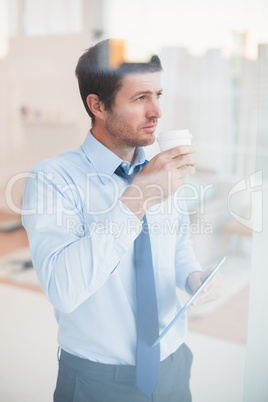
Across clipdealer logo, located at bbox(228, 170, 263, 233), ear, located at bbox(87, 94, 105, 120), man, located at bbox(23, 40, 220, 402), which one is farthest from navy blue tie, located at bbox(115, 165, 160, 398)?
clipdealer logo, located at bbox(228, 170, 263, 233)

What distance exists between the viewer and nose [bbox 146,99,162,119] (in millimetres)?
865

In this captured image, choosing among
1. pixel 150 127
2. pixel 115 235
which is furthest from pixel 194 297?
pixel 150 127

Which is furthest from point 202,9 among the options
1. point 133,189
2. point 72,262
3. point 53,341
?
point 53,341

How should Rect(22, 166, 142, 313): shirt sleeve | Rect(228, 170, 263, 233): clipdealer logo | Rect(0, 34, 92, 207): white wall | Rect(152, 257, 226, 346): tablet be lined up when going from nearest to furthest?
Rect(22, 166, 142, 313): shirt sleeve
Rect(152, 257, 226, 346): tablet
Rect(228, 170, 263, 233): clipdealer logo
Rect(0, 34, 92, 207): white wall

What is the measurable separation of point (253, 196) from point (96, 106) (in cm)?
39

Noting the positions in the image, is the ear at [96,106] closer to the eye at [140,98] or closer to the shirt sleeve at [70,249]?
the eye at [140,98]

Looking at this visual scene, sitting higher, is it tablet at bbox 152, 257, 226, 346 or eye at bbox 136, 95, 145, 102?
eye at bbox 136, 95, 145, 102

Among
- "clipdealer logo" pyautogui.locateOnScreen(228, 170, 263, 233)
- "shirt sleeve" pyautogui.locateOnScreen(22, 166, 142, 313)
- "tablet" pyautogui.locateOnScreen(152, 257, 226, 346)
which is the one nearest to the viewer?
"shirt sleeve" pyautogui.locateOnScreen(22, 166, 142, 313)

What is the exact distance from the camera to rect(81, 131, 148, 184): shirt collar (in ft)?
3.00

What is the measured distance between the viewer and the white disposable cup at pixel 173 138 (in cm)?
76

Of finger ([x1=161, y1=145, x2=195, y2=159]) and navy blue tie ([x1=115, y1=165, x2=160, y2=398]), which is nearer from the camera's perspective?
finger ([x1=161, y1=145, x2=195, y2=159])

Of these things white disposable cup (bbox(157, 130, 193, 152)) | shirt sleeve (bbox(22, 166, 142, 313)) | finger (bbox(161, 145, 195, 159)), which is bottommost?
shirt sleeve (bbox(22, 166, 142, 313))

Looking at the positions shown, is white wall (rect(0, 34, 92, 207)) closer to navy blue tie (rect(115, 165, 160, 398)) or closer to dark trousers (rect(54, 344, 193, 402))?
navy blue tie (rect(115, 165, 160, 398))

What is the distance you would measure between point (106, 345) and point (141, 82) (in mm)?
531
